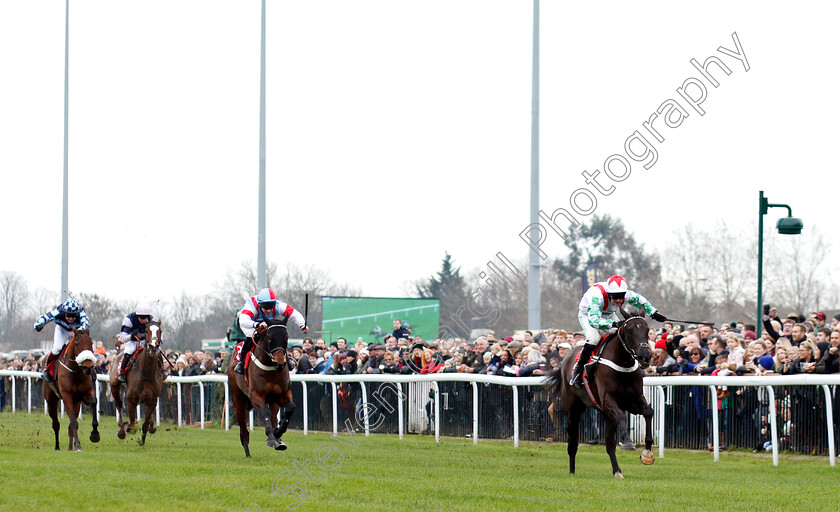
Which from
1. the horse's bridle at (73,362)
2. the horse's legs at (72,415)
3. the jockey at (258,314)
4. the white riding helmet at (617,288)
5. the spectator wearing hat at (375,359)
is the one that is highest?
the white riding helmet at (617,288)

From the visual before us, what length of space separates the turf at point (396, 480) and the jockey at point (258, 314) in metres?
1.27

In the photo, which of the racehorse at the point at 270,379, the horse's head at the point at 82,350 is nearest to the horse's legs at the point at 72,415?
the horse's head at the point at 82,350

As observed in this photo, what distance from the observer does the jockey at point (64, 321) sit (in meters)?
13.7

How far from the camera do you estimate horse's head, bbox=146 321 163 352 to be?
1442cm

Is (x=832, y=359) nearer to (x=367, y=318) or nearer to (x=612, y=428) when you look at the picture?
(x=612, y=428)

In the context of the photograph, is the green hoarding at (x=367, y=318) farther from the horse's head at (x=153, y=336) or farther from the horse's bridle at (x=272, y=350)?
the horse's bridle at (x=272, y=350)

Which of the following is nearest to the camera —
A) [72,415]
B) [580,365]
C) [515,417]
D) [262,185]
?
[580,365]

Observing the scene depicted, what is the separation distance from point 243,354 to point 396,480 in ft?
Result: 12.4

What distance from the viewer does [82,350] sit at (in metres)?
13.5

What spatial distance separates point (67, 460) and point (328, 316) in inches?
880

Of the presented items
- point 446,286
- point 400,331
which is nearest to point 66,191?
point 400,331

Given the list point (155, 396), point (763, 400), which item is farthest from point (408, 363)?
point (763, 400)

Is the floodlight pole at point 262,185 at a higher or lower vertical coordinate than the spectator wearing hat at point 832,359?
higher

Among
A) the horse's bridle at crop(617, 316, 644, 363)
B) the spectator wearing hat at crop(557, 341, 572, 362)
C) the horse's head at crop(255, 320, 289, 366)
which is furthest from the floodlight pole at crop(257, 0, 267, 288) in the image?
the horse's bridle at crop(617, 316, 644, 363)
